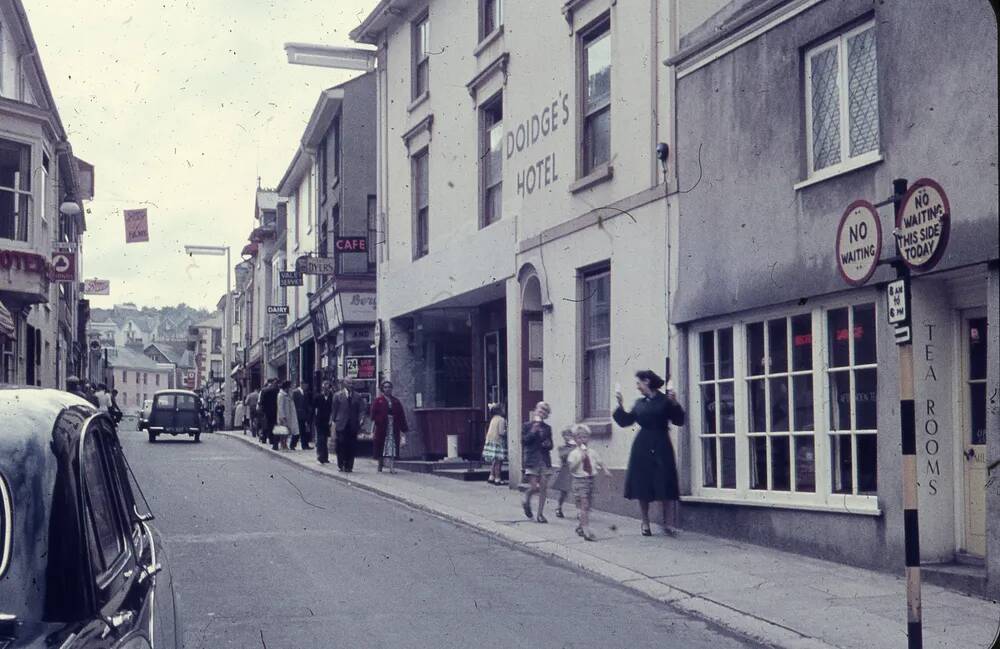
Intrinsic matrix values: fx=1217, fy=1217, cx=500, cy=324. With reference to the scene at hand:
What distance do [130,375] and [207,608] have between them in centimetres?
12996

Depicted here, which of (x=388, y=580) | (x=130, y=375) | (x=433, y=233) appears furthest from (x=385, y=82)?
(x=130, y=375)

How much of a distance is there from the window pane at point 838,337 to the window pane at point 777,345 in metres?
0.70

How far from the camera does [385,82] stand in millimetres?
26078

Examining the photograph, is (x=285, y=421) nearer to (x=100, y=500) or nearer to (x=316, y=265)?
(x=316, y=265)

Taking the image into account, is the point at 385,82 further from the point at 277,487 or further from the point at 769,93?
the point at 769,93

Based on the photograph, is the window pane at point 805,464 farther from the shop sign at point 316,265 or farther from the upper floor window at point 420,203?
the shop sign at point 316,265

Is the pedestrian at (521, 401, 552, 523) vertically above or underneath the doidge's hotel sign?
underneath

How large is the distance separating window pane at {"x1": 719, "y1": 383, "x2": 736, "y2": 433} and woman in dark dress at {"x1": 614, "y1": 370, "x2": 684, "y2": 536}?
0.42 metres

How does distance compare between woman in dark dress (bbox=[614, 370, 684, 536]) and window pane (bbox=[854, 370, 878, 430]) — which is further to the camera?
woman in dark dress (bbox=[614, 370, 684, 536])

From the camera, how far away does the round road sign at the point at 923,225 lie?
6188 millimetres

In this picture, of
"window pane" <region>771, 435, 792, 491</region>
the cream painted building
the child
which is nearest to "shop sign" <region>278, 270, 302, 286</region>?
the cream painted building

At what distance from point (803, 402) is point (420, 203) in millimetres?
13869

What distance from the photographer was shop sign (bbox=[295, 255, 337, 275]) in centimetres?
3148

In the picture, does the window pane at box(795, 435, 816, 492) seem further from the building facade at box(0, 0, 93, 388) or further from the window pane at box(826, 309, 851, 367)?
the building facade at box(0, 0, 93, 388)
